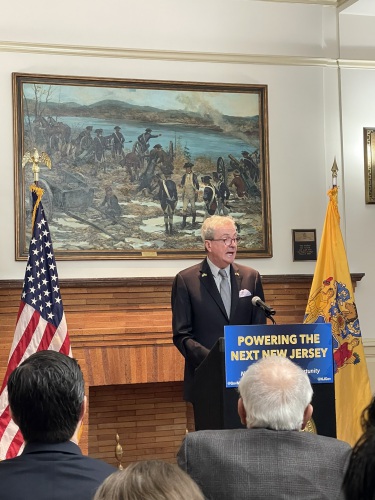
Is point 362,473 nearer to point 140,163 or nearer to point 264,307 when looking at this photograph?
point 264,307

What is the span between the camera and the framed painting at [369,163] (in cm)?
796

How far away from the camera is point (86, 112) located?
7312 millimetres

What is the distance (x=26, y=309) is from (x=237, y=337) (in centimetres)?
239

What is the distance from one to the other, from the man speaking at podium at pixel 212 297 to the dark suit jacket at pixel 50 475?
2741mm

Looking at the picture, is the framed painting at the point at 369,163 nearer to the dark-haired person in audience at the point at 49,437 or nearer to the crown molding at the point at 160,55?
the crown molding at the point at 160,55

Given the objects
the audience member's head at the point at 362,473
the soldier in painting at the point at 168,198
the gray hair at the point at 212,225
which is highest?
the soldier in painting at the point at 168,198

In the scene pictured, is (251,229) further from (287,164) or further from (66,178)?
(66,178)

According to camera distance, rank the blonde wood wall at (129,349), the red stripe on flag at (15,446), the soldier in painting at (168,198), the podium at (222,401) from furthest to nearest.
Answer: the soldier in painting at (168,198) < the blonde wood wall at (129,349) < the red stripe on flag at (15,446) < the podium at (222,401)

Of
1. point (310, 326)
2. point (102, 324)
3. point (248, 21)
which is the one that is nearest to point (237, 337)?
point (310, 326)

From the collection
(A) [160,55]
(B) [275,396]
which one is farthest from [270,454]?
(A) [160,55]

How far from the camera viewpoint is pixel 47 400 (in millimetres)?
2730

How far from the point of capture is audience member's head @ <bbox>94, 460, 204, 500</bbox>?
1541mm

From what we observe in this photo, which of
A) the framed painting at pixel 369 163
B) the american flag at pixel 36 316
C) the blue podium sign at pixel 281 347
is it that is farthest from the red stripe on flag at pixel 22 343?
the framed painting at pixel 369 163

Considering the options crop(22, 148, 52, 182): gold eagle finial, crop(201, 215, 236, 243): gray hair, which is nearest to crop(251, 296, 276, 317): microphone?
crop(201, 215, 236, 243): gray hair
